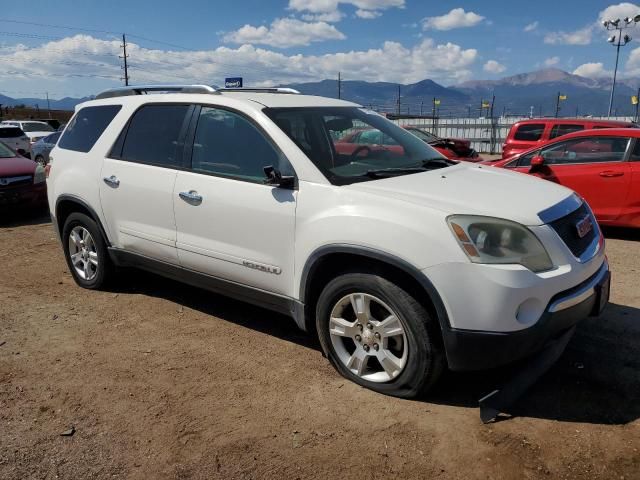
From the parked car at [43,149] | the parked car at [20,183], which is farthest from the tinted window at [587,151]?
the parked car at [43,149]

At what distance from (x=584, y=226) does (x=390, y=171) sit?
1.22 meters

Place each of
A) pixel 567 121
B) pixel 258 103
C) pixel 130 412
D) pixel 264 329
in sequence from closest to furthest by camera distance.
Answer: pixel 130 412 → pixel 258 103 → pixel 264 329 → pixel 567 121

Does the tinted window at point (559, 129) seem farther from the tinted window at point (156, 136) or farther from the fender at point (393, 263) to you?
the fender at point (393, 263)

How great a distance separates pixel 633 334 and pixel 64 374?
4.03 meters

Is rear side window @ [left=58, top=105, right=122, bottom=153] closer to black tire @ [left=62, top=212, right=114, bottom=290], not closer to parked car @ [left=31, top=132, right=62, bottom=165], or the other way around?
black tire @ [left=62, top=212, right=114, bottom=290]

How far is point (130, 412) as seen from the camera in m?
3.15

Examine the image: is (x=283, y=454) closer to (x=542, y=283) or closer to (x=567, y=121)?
(x=542, y=283)

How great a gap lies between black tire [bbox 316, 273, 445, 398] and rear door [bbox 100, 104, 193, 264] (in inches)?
62.4

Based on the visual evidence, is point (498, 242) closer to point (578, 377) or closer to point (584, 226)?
point (584, 226)

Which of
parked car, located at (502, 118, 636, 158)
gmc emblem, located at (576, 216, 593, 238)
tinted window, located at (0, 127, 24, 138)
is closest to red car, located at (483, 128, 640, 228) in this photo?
gmc emblem, located at (576, 216, 593, 238)

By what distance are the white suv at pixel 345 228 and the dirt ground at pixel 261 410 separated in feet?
1.16

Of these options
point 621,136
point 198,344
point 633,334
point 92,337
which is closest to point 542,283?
point 633,334

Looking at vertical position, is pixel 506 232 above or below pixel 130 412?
above

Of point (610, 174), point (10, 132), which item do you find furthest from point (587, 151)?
point (10, 132)
